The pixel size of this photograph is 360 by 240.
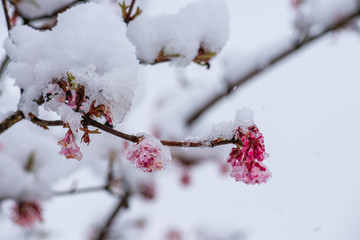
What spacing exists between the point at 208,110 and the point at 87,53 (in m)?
2.68

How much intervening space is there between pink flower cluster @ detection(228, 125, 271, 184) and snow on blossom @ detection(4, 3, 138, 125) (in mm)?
311

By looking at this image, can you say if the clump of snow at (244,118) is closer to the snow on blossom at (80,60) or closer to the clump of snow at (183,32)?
the snow on blossom at (80,60)

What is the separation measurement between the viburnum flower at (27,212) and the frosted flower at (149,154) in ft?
4.00

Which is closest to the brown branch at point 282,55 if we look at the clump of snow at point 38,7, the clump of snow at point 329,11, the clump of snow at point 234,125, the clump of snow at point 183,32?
the clump of snow at point 329,11

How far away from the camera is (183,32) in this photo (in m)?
1.34

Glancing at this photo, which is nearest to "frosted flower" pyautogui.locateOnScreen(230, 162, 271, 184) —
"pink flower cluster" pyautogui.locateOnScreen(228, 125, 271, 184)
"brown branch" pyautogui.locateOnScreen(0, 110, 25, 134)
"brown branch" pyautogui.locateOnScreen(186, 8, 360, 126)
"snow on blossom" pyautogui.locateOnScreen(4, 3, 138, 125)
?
"pink flower cluster" pyautogui.locateOnScreen(228, 125, 271, 184)

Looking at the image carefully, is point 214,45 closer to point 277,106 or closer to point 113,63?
point 113,63

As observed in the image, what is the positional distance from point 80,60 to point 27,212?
129 centimetres

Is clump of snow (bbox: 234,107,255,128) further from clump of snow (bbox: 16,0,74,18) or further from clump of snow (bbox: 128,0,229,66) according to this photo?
clump of snow (bbox: 16,0,74,18)

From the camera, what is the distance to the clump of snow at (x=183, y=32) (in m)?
1.29

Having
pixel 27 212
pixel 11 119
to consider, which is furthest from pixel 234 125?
pixel 27 212

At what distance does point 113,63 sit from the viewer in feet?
3.28

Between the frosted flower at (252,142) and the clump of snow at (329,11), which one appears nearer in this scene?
the frosted flower at (252,142)

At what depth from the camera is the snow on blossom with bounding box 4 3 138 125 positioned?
0.92m
